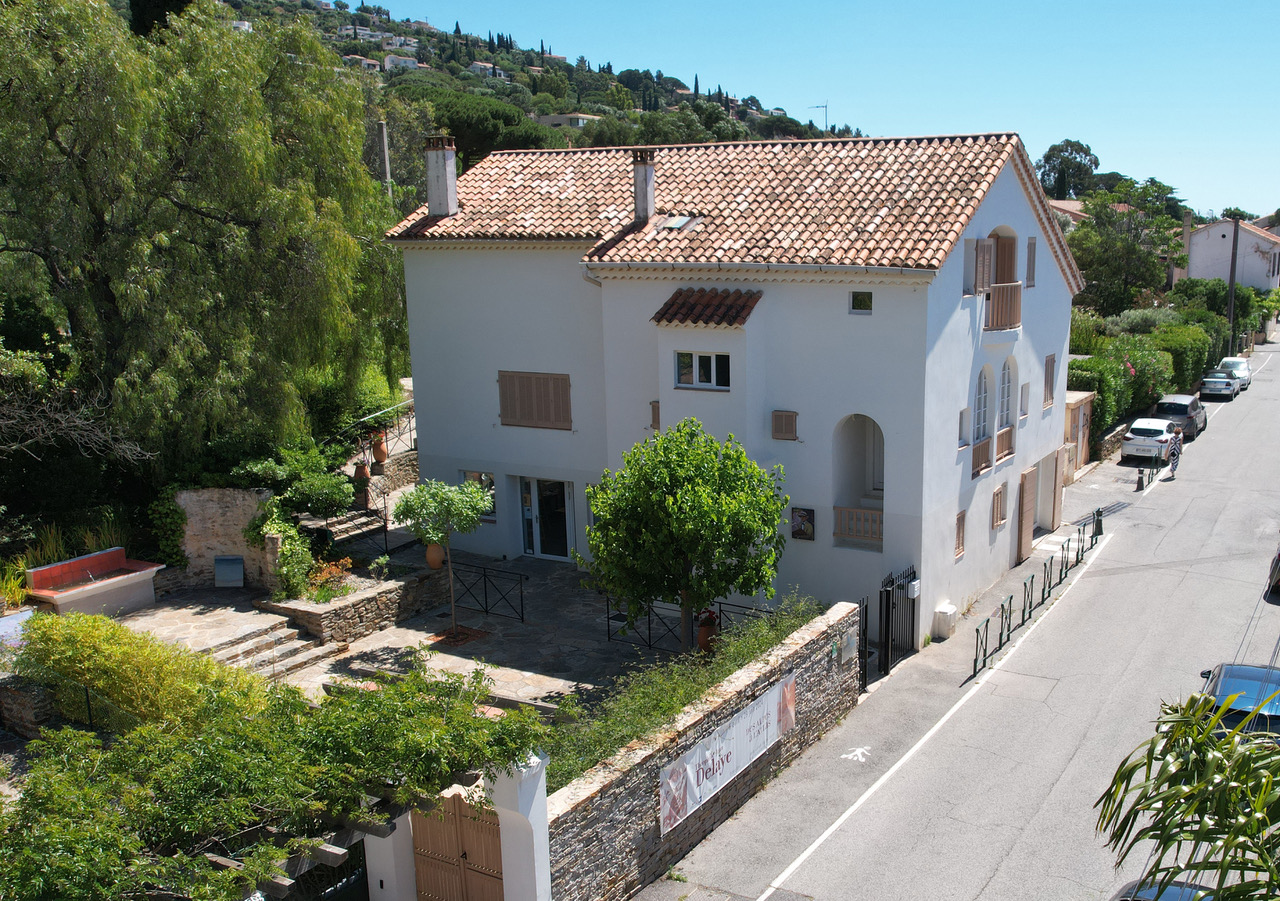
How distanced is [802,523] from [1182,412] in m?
24.6

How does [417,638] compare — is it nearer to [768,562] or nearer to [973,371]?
[768,562]

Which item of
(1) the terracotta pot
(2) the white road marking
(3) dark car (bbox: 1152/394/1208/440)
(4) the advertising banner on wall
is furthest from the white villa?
(3) dark car (bbox: 1152/394/1208/440)

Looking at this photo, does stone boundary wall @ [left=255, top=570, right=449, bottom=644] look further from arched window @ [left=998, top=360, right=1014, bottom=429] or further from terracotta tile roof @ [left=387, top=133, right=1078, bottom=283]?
arched window @ [left=998, top=360, right=1014, bottom=429]

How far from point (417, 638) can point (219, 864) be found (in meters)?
12.2

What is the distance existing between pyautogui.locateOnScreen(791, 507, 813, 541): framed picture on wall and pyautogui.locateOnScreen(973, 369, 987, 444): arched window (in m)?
4.15

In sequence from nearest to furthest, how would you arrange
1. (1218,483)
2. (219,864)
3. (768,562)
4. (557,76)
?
1. (219,864)
2. (768,562)
3. (1218,483)
4. (557,76)

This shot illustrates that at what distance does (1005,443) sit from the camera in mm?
23031

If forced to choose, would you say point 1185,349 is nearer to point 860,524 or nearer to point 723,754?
point 860,524

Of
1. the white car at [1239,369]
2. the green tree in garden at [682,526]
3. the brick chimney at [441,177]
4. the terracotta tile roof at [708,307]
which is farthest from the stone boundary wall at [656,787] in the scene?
the white car at [1239,369]

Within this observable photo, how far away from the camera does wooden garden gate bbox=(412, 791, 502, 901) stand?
11008 mm

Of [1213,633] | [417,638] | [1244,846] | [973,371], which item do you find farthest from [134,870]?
[1213,633]

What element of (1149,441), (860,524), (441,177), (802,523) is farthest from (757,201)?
(1149,441)

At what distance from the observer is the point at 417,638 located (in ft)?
66.5

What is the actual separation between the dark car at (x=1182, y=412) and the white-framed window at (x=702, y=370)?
24742 mm
